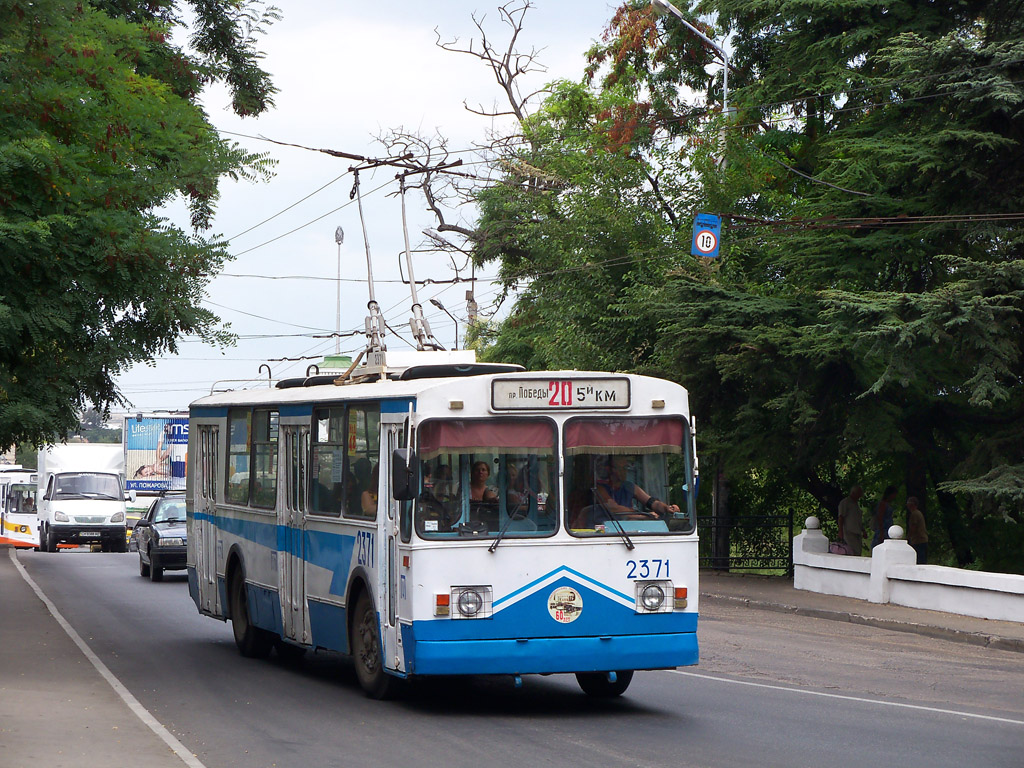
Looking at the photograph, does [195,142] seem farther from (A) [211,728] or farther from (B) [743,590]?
(B) [743,590]

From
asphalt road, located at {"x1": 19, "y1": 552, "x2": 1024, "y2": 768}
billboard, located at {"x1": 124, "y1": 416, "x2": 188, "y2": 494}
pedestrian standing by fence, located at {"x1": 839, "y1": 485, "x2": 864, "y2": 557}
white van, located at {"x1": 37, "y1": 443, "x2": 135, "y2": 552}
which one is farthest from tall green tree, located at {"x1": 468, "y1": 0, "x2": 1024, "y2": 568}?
billboard, located at {"x1": 124, "y1": 416, "x2": 188, "y2": 494}

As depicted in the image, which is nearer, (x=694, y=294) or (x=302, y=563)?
(x=302, y=563)

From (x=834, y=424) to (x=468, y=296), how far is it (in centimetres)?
2701

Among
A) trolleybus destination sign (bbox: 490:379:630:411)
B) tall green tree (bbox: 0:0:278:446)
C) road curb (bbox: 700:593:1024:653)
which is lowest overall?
road curb (bbox: 700:593:1024:653)

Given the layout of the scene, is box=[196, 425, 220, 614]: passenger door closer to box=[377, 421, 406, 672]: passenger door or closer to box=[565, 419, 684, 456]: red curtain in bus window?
box=[377, 421, 406, 672]: passenger door

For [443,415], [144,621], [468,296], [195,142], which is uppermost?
[468,296]

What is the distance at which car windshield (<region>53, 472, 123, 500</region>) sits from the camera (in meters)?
47.8

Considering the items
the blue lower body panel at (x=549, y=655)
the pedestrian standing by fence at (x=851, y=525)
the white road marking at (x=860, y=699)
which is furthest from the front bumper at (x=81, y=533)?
the blue lower body panel at (x=549, y=655)

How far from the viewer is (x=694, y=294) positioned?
25.3 m

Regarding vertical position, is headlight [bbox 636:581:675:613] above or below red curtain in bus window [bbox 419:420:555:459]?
below

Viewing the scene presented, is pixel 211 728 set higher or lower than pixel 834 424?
lower

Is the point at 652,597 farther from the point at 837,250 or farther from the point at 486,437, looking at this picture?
the point at 837,250

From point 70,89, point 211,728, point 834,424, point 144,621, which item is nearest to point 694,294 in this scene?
point 834,424

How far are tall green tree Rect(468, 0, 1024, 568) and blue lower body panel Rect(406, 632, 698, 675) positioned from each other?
1065 centimetres
